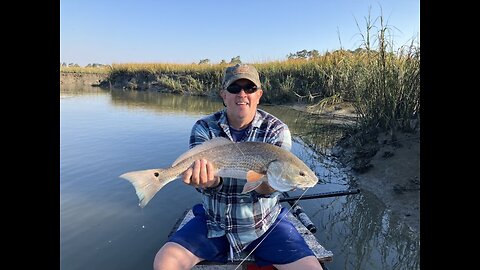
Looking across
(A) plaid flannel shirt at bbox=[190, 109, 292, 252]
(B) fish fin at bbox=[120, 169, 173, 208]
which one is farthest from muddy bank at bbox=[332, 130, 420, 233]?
(B) fish fin at bbox=[120, 169, 173, 208]

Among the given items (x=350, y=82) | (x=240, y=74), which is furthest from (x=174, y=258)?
(x=350, y=82)

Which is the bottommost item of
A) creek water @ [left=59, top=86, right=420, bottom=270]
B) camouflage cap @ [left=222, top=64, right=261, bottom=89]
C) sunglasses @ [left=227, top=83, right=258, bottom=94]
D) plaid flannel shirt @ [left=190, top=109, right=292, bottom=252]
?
creek water @ [left=59, top=86, right=420, bottom=270]

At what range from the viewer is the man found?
9.42 feet

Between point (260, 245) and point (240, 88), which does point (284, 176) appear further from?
point (240, 88)

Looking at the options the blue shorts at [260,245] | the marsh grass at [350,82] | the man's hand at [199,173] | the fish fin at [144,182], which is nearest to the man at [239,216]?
the blue shorts at [260,245]

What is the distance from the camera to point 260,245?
2.98 m

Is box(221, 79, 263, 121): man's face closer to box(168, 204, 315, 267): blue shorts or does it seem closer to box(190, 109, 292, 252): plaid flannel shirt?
box(190, 109, 292, 252): plaid flannel shirt

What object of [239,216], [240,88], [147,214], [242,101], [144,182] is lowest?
[147,214]

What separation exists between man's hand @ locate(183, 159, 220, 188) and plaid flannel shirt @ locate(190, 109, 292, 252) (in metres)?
0.26

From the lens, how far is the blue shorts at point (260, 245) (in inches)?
113

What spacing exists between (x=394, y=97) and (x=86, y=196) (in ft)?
21.1

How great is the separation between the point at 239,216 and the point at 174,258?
0.63 meters
